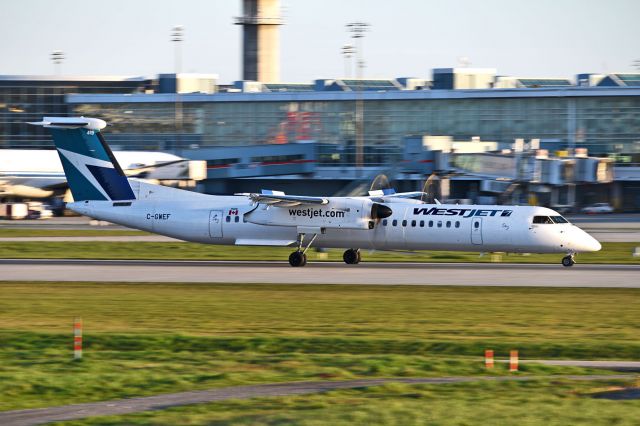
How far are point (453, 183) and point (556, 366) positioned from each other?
67284 mm

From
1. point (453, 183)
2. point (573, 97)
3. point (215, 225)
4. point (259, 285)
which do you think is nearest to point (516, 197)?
point (453, 183)

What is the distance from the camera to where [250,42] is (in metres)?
119

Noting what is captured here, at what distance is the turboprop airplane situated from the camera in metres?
36.2

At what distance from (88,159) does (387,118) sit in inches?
2513

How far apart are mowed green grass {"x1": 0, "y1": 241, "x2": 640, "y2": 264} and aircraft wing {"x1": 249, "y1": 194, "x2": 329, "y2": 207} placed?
4653mm

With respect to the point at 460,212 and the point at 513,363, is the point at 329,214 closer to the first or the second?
the point at 460,212

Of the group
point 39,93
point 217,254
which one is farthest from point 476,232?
point 39,93

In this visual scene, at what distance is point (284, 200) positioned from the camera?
3716cm

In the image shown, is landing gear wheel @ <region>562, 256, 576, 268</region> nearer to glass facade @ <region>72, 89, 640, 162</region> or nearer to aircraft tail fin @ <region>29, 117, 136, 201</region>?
aircraft tail fin @ <region>29, 117, 136, 201</region>

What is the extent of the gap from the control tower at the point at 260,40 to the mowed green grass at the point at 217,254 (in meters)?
72.0

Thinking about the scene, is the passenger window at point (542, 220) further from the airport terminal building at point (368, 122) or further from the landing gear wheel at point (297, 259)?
the airport terminal building at point (368, 122)

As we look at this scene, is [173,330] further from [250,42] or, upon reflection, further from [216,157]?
[250,42]

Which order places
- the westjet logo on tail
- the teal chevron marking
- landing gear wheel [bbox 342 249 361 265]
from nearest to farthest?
the westjet logo on tail, landing gear wheel [bbox 342 249 361 265], the teal chevron marking

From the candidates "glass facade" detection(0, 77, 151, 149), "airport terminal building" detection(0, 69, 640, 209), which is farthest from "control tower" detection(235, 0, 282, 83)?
"glass facade" detection(0, 77, 151, 149)
